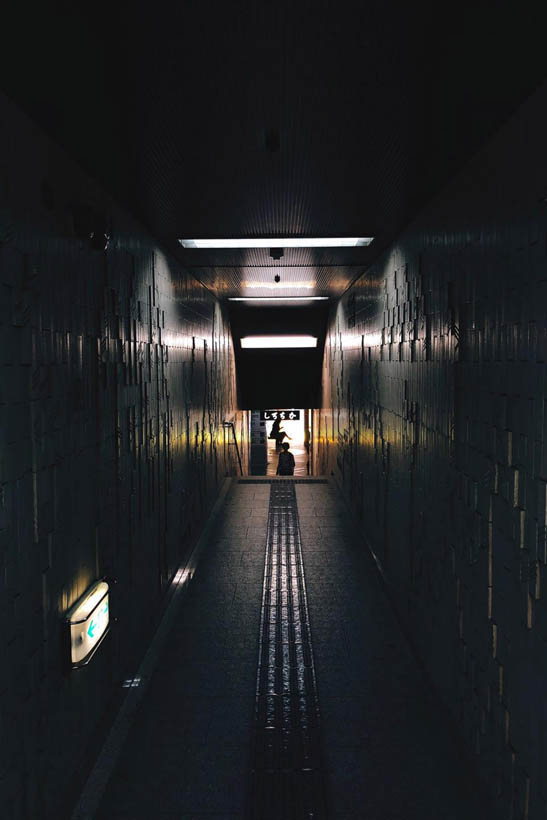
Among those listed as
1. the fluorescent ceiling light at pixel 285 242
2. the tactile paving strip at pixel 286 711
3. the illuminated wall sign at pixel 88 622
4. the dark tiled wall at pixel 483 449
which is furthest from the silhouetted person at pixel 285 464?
the illuminated wall sign at pixel 88 622

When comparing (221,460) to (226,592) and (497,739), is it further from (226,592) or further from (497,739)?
(497,739)

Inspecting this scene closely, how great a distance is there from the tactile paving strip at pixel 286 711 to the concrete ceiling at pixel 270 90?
3.29 metres

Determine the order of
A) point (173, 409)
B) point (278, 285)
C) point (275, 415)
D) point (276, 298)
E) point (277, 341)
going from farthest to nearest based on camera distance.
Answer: point (275, 415) → point (277, 341) → point (276, 298) → point (278, 285) → point (173, 409)

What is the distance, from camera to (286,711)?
173 inches

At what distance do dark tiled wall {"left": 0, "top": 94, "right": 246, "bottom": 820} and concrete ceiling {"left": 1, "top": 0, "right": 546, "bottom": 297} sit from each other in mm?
306

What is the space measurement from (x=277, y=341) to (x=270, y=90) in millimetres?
12063

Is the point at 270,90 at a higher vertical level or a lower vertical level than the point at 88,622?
higher

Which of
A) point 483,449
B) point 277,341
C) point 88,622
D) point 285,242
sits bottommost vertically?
point 88,622

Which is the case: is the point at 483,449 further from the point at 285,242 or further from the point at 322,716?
the point at 285,242

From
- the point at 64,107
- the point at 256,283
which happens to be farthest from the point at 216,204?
the point at 256,283

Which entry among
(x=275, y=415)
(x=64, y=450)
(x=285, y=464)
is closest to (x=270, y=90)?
(x=64, y=450)

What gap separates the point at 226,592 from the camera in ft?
21.3

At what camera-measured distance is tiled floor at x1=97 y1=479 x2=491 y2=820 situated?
138 inches

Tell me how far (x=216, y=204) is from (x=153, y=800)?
363 cm
